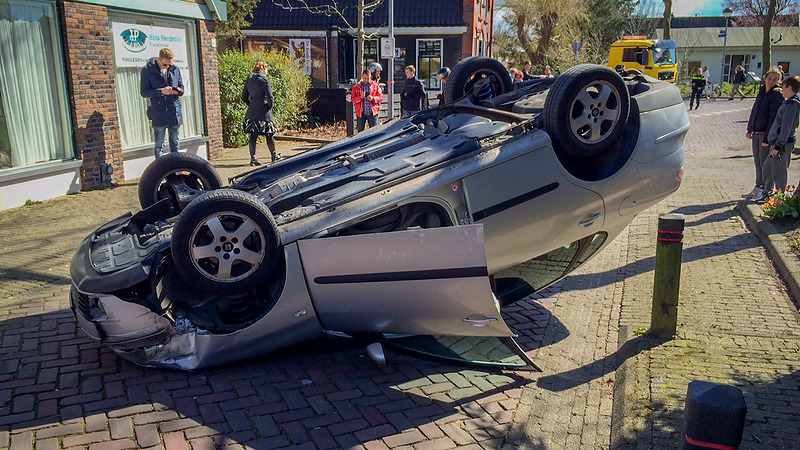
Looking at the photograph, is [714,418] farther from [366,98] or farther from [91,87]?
[366,98]

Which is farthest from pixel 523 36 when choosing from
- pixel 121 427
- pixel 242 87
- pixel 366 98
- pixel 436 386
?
pixel 121 427

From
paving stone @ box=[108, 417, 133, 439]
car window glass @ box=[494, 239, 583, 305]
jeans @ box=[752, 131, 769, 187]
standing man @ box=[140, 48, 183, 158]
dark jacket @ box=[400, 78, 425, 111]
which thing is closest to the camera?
paving stone @ box=[108, 417, 133, 439]

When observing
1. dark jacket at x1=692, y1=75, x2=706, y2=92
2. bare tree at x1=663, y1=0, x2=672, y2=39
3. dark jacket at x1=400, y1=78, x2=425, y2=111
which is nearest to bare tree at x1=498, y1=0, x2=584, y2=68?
bare tree at x1=663, y1=0, x2=672, y2=39

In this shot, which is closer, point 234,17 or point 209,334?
point 209,334

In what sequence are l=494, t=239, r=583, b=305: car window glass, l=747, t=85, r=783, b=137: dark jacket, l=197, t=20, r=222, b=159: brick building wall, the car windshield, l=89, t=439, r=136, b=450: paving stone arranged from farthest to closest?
the car windshield, l=197, t=20, r=222, b=159: brick building wall, l=747, t=85, r=783, b=137: dark jacket, l=494, t=239, r=583, b=305: car window glass, l=89, t=439, r=136, b=450: paving stone

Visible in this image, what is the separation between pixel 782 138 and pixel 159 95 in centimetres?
896

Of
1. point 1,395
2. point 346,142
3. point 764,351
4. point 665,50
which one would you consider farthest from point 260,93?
point 665,50

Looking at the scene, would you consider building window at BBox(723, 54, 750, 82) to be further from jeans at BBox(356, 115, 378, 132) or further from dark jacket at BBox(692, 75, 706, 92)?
jeans at BBox(356, 115, 378, 132)

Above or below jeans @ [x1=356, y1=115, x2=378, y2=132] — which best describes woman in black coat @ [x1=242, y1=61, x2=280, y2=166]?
above

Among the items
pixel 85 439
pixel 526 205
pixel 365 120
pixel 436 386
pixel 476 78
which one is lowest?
pixel 436 386

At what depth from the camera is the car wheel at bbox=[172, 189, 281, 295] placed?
13.5ft

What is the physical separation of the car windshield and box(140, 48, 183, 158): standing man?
28.4 metres

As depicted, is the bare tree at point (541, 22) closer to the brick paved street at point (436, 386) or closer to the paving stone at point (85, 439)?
the brick paved street at point (436, 386)

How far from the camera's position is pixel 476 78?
6.34m
